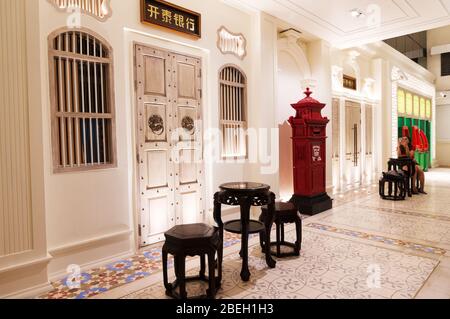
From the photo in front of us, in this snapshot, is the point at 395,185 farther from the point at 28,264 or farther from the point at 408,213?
the point at 28,264

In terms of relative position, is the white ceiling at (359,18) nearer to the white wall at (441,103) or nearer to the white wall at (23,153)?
the white wall at (23,153)

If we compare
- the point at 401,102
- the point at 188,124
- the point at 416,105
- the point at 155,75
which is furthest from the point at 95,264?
the point at 416,105

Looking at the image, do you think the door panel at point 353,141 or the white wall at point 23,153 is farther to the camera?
the door panel at point 353,141

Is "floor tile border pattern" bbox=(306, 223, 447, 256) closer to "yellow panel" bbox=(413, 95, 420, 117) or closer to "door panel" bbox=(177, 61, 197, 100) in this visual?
"door panel" bbox=(177, 61, 197, 100)

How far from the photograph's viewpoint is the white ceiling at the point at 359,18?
478 cm

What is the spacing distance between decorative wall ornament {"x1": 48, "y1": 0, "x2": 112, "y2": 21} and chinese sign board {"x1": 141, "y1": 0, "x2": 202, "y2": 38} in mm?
406

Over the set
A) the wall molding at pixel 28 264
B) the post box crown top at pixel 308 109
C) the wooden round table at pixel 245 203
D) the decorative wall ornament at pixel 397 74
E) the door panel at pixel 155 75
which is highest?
the decorative wall ornament at pixel 397 74

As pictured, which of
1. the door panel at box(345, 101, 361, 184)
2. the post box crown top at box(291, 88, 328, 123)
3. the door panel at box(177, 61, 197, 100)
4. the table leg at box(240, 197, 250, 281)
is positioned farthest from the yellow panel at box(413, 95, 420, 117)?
the table leg at box(240, 197, 250, 281)

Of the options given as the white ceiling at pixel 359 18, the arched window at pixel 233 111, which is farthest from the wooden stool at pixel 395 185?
the arched window at pixel 233 111

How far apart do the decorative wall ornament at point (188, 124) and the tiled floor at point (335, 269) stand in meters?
1.49

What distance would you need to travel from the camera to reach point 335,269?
9.68 ft

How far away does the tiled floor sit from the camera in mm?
2551

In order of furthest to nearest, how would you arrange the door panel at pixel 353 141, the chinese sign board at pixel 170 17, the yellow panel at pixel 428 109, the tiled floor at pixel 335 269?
the yellow panel at pixel 428 109
the door panel at pixel 353 141
the chinese sign board at pixel 170 17
the tiled floor at pixel 335 269

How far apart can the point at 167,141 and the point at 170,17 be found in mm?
1483
